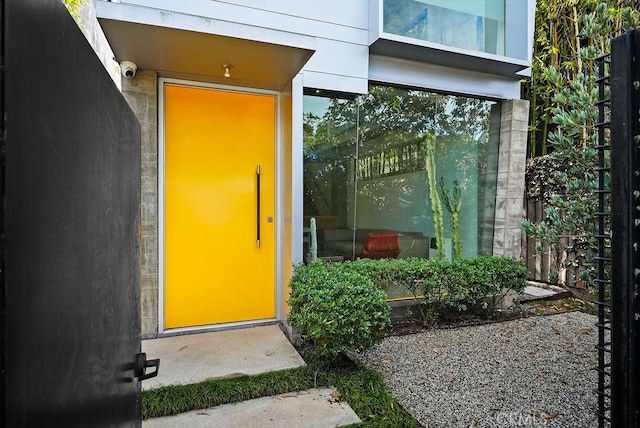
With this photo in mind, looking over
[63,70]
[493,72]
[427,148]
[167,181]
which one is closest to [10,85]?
[63,70]

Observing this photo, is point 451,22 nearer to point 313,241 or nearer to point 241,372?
point 313,241

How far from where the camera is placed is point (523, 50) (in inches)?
188

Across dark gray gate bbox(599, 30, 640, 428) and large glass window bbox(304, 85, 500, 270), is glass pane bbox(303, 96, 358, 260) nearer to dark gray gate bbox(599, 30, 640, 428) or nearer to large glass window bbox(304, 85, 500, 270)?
large glass window bbox(304, 85, 500, 270)

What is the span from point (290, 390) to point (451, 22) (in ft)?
14.9

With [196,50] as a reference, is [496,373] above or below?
below

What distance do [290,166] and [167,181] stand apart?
1271mm

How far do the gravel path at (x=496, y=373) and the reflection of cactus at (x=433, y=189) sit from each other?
3.78 feet

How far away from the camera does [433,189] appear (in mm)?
4727

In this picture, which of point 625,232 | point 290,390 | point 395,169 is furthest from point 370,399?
point 395,169

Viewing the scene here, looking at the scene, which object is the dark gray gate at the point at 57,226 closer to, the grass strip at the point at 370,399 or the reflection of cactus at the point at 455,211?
the grass strip at the point at 370,399

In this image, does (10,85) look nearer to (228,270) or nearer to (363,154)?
(228,270)

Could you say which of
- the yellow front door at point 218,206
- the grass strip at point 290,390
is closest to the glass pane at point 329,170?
the yellow front door at point 218,206

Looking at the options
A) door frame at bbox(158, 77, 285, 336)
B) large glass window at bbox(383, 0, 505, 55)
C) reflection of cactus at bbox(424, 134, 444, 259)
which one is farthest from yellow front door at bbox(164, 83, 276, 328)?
reflection of cactus at bbox(424, 134, 444, 259)

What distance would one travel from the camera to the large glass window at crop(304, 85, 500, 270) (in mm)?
4094
